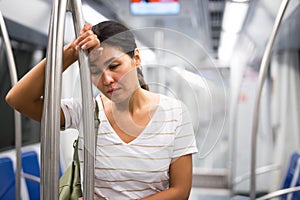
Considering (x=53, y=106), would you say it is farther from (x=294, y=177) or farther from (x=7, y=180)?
(x=294, y=177)

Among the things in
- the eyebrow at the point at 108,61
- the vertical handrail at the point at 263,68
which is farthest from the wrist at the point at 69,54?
the vertical handrail at the point at 263,68

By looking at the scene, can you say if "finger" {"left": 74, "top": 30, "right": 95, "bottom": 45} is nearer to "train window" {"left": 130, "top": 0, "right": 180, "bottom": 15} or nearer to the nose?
the nose

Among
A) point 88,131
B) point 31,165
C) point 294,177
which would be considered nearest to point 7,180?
point 31,165

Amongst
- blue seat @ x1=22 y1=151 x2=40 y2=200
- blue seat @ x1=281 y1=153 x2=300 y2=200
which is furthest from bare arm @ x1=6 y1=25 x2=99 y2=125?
blue seat @ x1=281 y1=153 x2=300 y2=200

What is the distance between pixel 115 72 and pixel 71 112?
0.69ft

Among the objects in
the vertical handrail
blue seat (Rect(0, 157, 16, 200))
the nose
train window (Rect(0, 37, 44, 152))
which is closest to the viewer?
the nose

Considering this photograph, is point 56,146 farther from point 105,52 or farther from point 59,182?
point 105,52

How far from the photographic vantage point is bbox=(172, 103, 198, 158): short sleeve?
1031 mm

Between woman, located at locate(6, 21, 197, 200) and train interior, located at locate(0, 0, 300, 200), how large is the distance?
5 centimetres

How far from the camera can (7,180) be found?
7.88ft

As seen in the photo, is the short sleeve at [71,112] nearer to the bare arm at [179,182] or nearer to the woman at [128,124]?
the woman at [128,124]

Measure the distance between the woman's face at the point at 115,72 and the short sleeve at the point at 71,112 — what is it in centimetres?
11

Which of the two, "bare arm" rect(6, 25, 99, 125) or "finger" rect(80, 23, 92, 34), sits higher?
"finger" rect(80, 23, 92, 34)

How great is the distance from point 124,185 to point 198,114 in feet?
0.90
